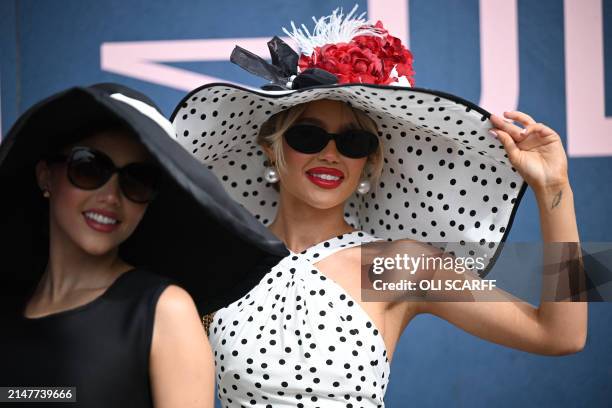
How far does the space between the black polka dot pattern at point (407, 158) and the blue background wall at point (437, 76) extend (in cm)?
103

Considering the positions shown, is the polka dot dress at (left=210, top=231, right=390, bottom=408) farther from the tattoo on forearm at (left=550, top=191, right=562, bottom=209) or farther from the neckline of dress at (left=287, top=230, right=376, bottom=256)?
the tattoo on forearm at (left=550, top=191, right=562, bottom=209)

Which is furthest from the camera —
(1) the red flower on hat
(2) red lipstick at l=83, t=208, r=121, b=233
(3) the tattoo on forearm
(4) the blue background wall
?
(4) the blue background wall

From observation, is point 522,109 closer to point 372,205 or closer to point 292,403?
point 372,205

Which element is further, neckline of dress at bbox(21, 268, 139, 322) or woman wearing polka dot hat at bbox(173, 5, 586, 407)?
woman wearing polka dot hat at bbox(173, 5, 586, 407)

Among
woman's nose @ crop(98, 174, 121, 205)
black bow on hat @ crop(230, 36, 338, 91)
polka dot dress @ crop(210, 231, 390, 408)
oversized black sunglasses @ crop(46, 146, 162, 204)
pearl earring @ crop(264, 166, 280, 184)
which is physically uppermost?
black bow on hat @ crop(230, 36, 338, 91)

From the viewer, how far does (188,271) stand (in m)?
1.62

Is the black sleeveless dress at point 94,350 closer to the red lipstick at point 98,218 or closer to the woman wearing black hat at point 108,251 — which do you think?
the woman wearing black hat at point 108,251

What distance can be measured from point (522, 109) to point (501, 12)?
43cm

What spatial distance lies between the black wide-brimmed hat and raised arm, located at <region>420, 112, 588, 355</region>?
0.88 m

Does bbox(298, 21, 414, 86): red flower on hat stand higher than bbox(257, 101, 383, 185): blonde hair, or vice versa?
bbox(298, 21, 414, 86): red flower on hat

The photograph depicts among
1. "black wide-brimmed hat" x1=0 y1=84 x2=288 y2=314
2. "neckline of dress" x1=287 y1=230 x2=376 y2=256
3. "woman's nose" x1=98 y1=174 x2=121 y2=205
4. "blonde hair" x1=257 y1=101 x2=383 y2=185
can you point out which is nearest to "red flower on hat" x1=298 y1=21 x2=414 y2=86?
"blonde hair" x1=257 y1=101 x2=383 y2=185

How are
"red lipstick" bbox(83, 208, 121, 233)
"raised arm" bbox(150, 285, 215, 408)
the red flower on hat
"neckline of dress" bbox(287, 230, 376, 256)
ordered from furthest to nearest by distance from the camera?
"neckline of dress" bbox(287, 230, 376, 256) < the red flower on hat < "red lipstick" bbox(83, 208, 121, 233) < "raised arm" bbox(150, 285, 215, 408)

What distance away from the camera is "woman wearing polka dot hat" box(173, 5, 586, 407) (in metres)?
2.12

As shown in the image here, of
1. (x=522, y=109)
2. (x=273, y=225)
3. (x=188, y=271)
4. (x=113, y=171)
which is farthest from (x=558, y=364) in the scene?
(x=113, y=171)
